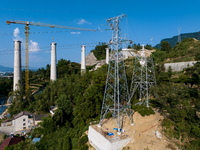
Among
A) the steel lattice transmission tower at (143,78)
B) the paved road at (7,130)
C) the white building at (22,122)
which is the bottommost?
the paved road at (7,130)

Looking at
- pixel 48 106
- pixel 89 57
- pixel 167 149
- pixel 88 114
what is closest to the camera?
pixel 167 149

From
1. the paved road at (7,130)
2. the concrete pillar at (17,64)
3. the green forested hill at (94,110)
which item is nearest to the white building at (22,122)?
the paved road at (7,130)

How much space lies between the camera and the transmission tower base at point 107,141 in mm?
10484

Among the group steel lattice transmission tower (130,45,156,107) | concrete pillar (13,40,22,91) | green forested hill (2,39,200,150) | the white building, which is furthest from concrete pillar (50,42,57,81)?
steel lattice transmission tower (130,45,156,107)

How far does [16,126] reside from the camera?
A: 2338cm

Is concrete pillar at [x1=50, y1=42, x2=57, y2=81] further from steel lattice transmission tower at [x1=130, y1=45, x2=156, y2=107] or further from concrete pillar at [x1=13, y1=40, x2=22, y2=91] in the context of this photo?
steel lattice transmission tower at [x1=130, y1=45, x2=156, y2=107]

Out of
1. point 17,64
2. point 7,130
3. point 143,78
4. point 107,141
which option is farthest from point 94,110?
point 17,64

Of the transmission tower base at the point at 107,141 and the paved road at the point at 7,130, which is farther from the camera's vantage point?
the paved road at the point at 7,130

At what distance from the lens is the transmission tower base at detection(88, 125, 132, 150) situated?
10484 mm

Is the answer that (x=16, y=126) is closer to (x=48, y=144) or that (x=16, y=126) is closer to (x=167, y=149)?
(x=48, y=144)

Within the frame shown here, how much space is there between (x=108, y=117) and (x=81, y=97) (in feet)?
23.6

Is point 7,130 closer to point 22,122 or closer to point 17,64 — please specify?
point 22,122

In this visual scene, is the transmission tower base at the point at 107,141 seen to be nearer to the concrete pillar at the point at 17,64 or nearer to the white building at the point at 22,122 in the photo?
the white building at the point at 22,122

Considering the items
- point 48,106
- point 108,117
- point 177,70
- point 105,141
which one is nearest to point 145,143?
point 105,141
